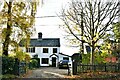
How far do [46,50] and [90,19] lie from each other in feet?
4.14

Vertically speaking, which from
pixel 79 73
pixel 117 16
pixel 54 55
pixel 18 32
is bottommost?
pixel 79 73

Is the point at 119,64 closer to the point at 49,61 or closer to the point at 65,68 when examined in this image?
the point at 65,68

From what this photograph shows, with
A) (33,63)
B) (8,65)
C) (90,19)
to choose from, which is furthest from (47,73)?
(90,19)

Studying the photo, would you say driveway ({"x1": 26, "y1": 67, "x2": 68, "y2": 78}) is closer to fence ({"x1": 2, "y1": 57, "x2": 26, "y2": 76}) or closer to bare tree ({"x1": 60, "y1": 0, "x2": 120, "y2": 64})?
fence ({"x1": 2, "y1": 57, "x2": 26, "y2": 76})

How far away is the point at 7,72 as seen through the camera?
5062 mm

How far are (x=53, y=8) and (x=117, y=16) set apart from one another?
1.48 m

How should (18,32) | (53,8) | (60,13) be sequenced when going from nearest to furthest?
(18,32) < (53,8) < (60,13)

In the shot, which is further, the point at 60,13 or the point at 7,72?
the point at 60,13

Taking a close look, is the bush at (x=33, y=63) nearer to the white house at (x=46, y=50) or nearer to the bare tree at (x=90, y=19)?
the white house at (x=46, y=50)

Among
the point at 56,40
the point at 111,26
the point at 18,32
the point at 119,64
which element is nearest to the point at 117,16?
the point at 111,26

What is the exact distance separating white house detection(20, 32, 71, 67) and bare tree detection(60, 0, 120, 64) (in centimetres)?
65

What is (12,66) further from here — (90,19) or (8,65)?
(90,19)

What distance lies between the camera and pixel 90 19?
6129 mm

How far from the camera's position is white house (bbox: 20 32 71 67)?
16.8 ft
